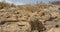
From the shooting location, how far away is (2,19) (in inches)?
260

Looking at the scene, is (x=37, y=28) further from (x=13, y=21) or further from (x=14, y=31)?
(x=13, y=21)

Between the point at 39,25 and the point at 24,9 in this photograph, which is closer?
the point at 39,25

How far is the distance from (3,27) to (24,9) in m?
2.04

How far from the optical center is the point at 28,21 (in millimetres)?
6152

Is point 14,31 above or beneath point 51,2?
beneath

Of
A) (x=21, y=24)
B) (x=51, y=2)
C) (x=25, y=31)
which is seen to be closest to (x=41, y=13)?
(x=21, y=24)

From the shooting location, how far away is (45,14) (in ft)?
21.6

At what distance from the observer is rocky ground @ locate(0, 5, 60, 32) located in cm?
555

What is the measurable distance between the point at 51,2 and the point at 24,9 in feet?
5.01

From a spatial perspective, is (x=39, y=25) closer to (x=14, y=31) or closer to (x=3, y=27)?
(x=14, y=31)

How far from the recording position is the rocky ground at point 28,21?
5555mm

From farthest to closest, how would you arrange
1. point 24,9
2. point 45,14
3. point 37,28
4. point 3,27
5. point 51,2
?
point 51,2 → point 24,9 → point 45,14 → point 3,27 → point 37,28

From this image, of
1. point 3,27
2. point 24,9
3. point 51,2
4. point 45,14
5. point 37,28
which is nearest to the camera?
point 37,28

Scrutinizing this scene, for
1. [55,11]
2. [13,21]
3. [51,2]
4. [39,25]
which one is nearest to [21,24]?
[13,21]
